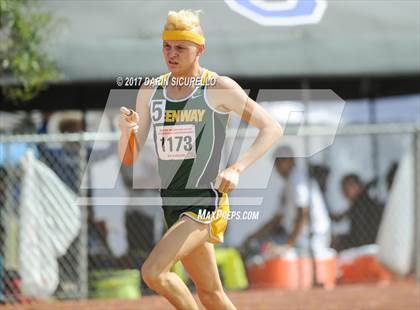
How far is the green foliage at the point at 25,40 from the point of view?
9.24 meters

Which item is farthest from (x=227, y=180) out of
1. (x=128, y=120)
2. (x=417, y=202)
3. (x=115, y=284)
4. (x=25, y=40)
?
(x=417, y=202)

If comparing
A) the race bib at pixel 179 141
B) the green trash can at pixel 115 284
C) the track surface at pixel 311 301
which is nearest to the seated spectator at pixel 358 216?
the track surface at pixel 311 301

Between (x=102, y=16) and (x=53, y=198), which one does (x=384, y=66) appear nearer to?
(x=102, y=16)

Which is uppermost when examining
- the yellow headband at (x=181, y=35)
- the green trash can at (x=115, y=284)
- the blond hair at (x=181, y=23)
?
the blond hair at (x=181, y=23)

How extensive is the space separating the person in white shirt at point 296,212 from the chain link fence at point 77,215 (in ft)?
0.58

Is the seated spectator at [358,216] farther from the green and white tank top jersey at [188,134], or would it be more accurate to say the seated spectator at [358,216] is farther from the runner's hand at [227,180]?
the runner's hand at [227,180]

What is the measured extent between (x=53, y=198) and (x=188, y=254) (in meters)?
5.28

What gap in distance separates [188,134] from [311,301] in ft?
14.8

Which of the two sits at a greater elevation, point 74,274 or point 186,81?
point 186,81

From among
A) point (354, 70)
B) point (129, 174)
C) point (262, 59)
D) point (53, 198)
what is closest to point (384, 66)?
point (354, 70)

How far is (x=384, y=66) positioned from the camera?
11.1 metres

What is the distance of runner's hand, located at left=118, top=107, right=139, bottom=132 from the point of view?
5.26m

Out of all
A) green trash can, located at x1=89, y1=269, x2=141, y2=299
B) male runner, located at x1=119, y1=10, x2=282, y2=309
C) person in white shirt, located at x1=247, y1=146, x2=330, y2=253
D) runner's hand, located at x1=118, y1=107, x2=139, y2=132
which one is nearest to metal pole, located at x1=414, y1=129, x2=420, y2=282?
person in white shirt, located at x1=247, y1=146, x2=330, y2=253

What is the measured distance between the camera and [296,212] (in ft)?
35.6
